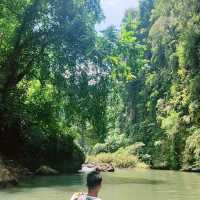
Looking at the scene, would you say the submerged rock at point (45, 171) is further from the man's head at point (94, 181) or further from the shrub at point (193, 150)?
the man's head at point (94, 181)

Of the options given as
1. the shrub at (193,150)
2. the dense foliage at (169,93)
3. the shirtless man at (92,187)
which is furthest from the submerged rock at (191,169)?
the shirtless man at (92,187)

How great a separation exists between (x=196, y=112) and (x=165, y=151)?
239 inches

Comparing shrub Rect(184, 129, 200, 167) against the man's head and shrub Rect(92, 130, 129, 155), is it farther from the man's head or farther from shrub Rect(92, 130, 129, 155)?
the man's head

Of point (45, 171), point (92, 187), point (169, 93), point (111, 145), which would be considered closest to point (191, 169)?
point (169, 93)

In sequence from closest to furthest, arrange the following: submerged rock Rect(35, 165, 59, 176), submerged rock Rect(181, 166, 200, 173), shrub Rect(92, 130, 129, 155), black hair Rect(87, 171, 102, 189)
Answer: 1. black hair Rect(87, 171, 102, 189)
2. submerged rock Rect(35, 165, 59, 176)
3. submerged rock Rect(181, 166, 200, 173)
4. shrub Rect(92, 130, 129, 155)

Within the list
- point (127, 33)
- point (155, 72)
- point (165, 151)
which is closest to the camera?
point (127, 33)

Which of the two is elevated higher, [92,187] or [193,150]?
[193,150]

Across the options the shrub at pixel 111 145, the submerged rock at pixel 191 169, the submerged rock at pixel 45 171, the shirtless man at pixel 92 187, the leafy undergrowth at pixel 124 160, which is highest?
the shrub at pixel 111 145

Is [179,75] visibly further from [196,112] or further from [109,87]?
[109,87]

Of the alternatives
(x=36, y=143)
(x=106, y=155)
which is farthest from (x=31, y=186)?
(x=106, y=155)

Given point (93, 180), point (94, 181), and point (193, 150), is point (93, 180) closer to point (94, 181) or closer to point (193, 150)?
point (94, 181)

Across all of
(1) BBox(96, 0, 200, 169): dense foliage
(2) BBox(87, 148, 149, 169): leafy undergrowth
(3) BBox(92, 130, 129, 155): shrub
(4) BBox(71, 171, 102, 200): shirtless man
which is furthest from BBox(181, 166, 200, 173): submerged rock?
(4) BBox(71, 171, 102, 200): shirtless man

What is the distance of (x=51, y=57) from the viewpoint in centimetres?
1016

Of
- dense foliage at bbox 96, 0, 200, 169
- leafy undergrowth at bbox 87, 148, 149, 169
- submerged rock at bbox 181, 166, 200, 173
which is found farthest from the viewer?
leafy undergrowth at bbox 87, 148, 149, 169
